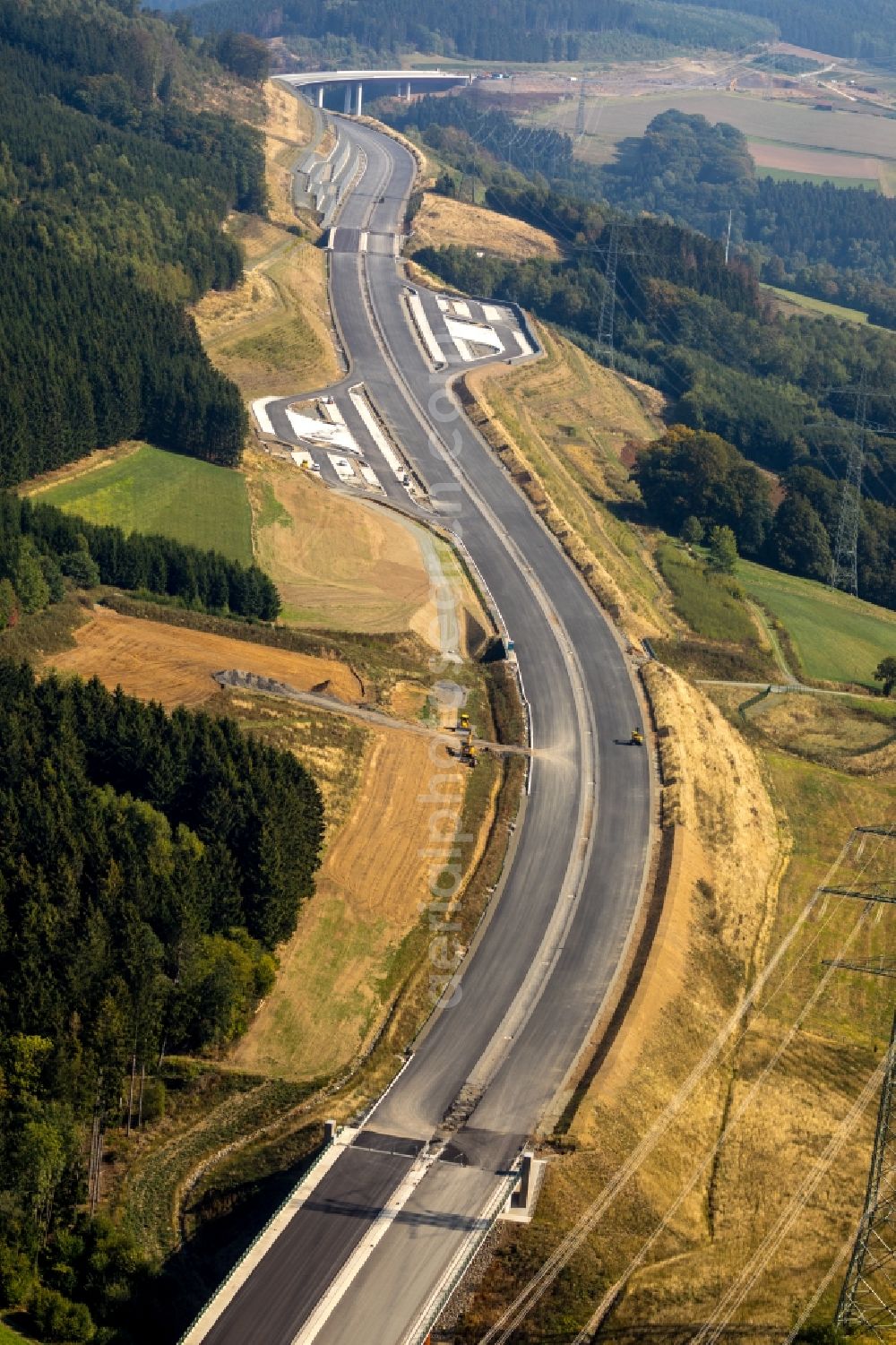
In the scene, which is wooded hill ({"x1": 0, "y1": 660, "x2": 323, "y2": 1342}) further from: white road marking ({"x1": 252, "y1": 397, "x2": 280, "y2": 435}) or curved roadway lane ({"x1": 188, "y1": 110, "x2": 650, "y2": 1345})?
white road marking ({"x1": 252, "y1": 397, "x2": 280, "y2": 435})

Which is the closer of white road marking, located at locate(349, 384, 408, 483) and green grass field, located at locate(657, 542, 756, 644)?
green grass field, located at locate(657, 542, 756, 644)

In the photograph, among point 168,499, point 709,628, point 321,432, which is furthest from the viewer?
point 321,432

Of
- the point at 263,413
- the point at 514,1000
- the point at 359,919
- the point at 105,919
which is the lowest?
the point at 514,1000

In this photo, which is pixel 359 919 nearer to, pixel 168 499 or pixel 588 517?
pixel 168 499

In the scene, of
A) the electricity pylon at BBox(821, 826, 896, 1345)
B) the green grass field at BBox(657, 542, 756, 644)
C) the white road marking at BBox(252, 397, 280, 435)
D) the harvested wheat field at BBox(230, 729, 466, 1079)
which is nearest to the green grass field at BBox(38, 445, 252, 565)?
the white road marking at BBox(252, 397, 280, 435)

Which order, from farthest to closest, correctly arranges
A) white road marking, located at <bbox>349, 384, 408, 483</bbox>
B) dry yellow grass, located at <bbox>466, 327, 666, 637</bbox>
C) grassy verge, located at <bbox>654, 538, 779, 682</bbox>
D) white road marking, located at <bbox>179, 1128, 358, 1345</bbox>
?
white road marking, located at <bbox>349, 384, 408, 483</bbox>, dry yellow grass, located at <bbox>466, 327, 666, 637</bbox>, grassy verge, located at <bbox>654, 538, 779, 682</bbox>, white road marking, located at <bbox>179, 1128, 358, 1345</bbox>

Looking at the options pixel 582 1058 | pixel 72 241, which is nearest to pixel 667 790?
pixel 582 1058

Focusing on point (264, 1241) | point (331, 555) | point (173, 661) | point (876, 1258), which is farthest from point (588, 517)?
point (264, 1241)

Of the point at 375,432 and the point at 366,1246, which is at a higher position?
the point at 375,432
